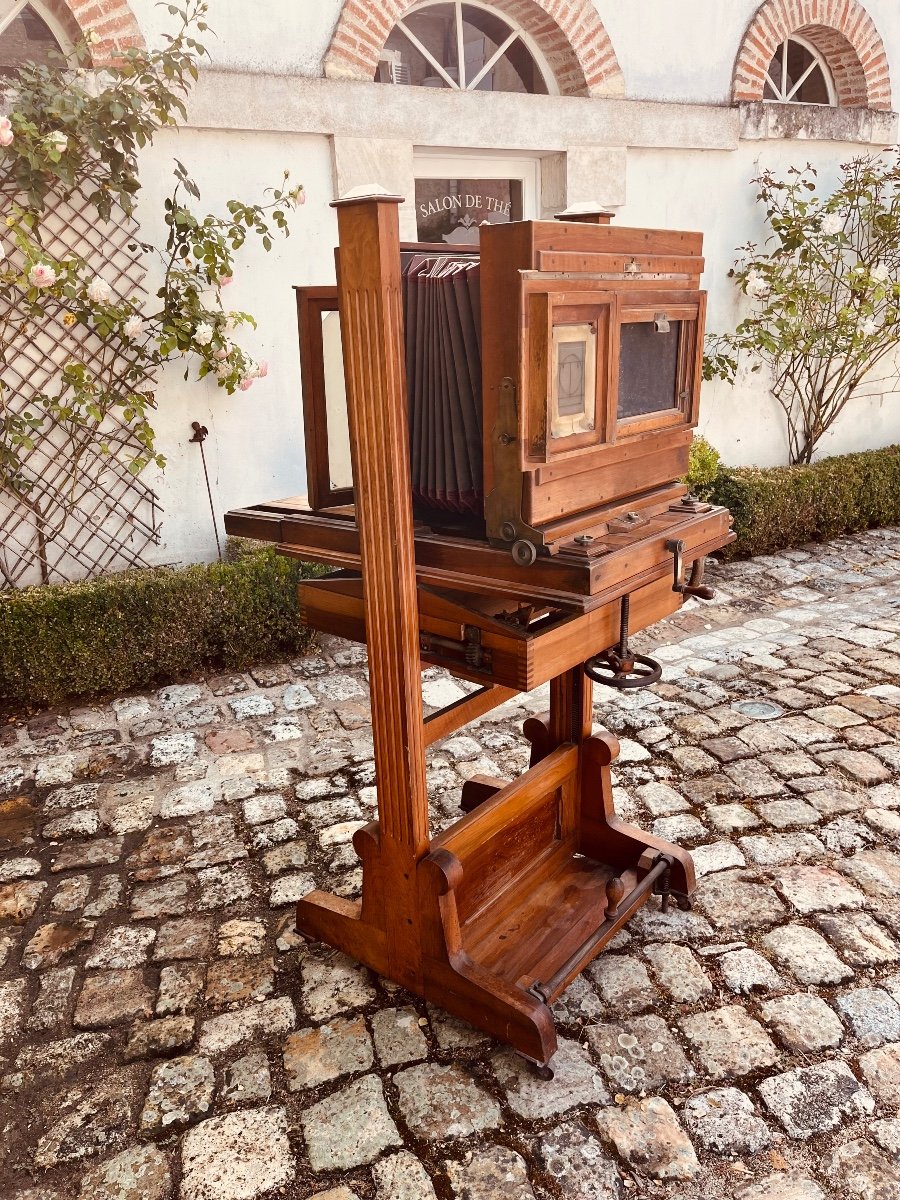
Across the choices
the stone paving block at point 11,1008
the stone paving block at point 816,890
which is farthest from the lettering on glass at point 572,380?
the stone paving block at point 11,1008

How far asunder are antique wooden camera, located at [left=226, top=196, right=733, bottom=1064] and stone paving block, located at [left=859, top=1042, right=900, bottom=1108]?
743 millimetres

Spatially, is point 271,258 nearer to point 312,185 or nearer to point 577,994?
point 312,185

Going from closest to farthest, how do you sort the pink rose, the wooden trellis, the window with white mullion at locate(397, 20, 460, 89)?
the pink rose, the wooden trellis, the window with white mullion at locate(397, 20, 460, 89)

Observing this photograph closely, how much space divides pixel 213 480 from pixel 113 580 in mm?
997

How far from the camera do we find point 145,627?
490cm

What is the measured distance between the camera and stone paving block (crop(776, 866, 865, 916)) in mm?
3027

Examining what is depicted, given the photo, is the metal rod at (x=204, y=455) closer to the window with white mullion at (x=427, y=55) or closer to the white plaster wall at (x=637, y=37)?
the white plaster wall at (x=637, y=37)

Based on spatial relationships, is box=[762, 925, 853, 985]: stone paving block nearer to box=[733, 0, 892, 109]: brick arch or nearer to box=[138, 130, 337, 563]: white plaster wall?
box=[138, 130, 337, 563]: white plaster wall

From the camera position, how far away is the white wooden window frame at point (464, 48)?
5832 mm

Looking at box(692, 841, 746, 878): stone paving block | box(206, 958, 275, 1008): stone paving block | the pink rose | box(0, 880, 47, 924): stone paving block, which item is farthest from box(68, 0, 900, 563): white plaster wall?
box(692, 841, 746, 878): stone paving block

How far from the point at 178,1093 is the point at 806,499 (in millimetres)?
6381

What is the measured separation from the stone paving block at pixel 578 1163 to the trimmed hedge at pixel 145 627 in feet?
11.2

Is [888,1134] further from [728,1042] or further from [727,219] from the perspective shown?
[727,219]

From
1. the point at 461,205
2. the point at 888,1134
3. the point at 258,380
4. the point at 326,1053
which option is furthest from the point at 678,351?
the point at 461,205
